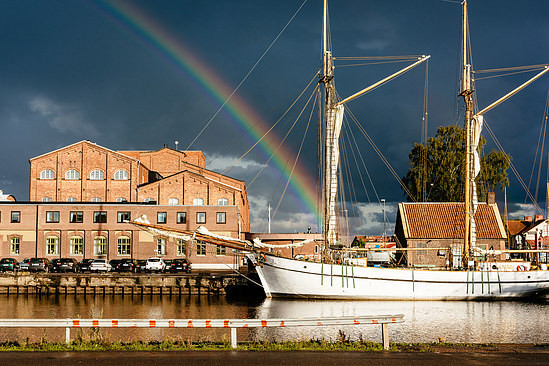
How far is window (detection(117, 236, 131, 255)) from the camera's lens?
75.8m

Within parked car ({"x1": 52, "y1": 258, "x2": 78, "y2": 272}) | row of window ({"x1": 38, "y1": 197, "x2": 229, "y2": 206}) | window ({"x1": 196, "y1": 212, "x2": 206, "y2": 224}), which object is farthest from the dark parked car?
row of window ({"x1": 38, "y1": 197, "x2": 229, "y2": 206})

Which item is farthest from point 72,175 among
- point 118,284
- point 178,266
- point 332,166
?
point 332,166

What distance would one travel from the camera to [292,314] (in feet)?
128

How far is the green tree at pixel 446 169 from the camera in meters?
83.2

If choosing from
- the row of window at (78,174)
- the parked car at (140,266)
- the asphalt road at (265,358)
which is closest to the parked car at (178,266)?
the parked car at (140,266)

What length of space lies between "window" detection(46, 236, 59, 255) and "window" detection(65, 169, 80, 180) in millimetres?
12705

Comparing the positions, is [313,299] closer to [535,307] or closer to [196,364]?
[535,307]

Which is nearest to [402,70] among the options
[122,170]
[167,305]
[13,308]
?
[167,305]

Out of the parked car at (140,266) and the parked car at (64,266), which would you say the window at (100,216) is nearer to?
the parked car at (64,266)

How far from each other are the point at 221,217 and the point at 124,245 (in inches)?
538

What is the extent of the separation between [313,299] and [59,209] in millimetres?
43378

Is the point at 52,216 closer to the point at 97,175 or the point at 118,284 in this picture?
the point at 97,175

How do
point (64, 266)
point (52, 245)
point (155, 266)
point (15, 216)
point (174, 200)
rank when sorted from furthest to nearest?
point (174, 200)
point (15, 216)
point (52, 245)
point (64, 266)
point (155, 266)

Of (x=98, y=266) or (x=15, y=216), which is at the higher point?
(x=15, y=216)
